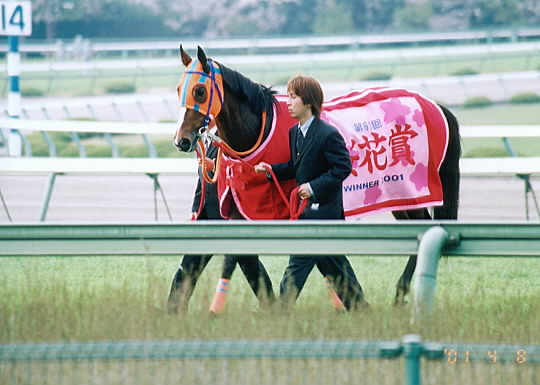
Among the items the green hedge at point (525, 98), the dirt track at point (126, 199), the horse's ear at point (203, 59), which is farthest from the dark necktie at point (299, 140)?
the green hedge at point (525, 98)

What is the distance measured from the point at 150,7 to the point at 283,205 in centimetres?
5963

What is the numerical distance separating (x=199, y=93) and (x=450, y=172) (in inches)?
82.0

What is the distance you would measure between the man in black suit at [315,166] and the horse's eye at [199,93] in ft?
1.89

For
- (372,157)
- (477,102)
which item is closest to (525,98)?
(477,102)

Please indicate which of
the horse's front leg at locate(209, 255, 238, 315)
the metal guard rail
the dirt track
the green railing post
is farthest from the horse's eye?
the dirt track

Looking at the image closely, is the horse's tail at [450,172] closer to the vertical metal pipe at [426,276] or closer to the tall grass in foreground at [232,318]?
the tall grass in foreground at [232,318]

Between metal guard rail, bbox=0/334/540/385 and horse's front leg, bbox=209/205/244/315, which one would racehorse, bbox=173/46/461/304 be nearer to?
horse's front leg, bbox=209/205/244/315

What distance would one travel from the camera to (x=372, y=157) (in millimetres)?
7039

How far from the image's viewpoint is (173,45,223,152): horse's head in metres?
6.39

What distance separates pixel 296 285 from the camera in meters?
5.86

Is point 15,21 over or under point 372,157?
over

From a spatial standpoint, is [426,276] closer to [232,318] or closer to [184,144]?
[232,318]

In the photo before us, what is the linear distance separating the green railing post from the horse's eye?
3.16m
